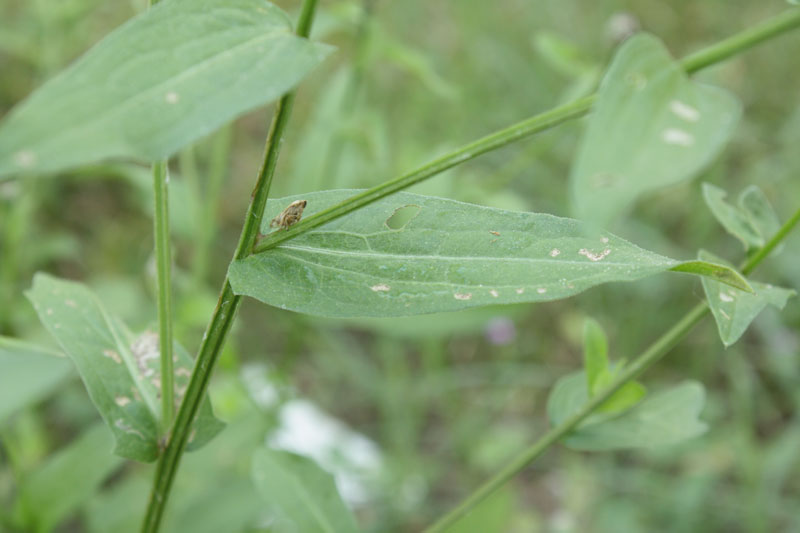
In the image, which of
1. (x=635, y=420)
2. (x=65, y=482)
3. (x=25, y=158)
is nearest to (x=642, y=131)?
(x=635, y=420)

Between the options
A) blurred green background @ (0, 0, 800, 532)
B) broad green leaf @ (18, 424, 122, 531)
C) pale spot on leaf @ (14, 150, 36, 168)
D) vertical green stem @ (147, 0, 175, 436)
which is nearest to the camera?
pale spot on leaf @ (14, 150, 36, 168)

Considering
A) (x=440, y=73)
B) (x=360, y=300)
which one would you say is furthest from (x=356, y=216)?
(x=440, y=73)

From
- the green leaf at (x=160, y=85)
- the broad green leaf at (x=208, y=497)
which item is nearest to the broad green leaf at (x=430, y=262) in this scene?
the green leaf at (x=160, y=85)

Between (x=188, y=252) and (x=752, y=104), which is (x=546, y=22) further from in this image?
(x=188, y=252)

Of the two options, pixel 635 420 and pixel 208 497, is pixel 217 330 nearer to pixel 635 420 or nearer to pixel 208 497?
pixel 635 420

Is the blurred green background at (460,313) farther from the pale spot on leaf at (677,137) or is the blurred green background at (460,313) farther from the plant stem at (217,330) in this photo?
the pale spot on leaf at (677,137)

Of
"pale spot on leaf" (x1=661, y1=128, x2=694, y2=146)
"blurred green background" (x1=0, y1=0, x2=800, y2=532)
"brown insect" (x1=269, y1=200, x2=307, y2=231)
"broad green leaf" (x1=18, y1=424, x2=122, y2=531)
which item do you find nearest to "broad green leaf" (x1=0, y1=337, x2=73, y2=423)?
"broad green leaf" (x1=18, y1=424, x2=122, y2=531)

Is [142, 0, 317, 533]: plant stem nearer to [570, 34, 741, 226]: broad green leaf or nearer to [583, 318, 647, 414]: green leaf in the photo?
[570, 34, 741, 226]: broad green leaf
